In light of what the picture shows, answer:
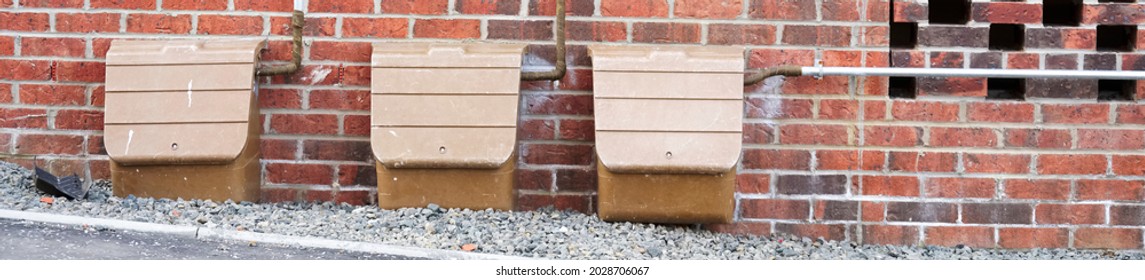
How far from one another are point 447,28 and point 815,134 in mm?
1347

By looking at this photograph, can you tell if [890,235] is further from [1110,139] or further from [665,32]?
[665,32]

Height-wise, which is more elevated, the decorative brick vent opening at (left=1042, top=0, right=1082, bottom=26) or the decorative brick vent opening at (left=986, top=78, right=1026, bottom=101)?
the decorative brick vent opening at (left=1042, top=0, right=1082, bottom=26)

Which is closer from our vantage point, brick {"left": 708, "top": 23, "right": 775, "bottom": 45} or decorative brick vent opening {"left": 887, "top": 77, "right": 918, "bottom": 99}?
brick {"left": 708, "top": 23, "right": 775, "bottom": 45}

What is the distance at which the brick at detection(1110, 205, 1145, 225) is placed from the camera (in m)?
5.30

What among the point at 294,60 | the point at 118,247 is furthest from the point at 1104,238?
the point at 118,247

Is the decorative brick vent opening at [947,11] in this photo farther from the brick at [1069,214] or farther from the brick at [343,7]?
the brick at [343,7]

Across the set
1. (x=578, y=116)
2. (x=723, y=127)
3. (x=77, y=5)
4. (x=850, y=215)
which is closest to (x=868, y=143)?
(x=850, y=215)

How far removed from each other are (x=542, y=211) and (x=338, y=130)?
0.78 m

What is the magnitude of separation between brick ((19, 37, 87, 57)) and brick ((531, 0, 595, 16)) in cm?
155

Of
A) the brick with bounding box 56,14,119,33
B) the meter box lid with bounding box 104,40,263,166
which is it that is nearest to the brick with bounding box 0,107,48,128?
the brick with bounding box 56,14,119,33

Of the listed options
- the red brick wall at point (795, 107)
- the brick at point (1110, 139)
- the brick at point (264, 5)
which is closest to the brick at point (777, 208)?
the red brick wall at point (795, 107)

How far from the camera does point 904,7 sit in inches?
204

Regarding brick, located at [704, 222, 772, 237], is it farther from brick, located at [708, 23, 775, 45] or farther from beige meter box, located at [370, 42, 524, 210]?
beige meter box, located at [370, 42, 524, 210]

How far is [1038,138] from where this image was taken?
5230 millimetres
